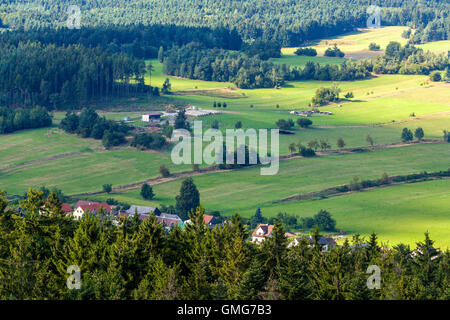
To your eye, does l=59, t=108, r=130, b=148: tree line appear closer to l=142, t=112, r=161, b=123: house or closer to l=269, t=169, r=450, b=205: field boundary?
l=142, t=112, r=161, b=123: house

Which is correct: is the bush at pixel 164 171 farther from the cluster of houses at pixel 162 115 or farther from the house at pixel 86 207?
the cluster of houses at pixel 162 115

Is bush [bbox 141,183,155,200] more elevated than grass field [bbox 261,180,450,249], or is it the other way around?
bush [bbox 141,183,155,200]

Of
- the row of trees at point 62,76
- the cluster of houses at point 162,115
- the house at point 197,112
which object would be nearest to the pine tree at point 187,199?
the cluster of houses at point 162,115

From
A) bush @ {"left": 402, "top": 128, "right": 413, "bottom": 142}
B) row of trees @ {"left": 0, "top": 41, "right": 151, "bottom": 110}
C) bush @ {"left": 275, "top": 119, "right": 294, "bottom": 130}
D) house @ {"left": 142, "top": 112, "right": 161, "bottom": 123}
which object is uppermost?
row of trees @ {"left": 0, "top": 41, "right": 151, "bottom": 110}

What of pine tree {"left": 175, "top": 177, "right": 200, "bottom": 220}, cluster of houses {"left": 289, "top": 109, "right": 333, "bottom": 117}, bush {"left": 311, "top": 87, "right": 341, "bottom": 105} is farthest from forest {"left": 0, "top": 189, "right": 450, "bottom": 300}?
bush {"left": 311, "top": 87, "right": 341, "bottom": 105}

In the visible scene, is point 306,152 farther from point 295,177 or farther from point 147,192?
point 147,192

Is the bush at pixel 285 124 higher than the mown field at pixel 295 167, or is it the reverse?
the bush at pixel 285 124

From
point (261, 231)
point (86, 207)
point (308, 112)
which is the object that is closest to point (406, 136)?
point (308, 112)

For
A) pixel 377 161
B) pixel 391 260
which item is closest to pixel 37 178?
pixel 377 161
